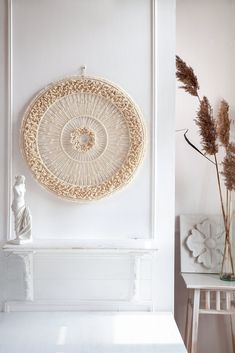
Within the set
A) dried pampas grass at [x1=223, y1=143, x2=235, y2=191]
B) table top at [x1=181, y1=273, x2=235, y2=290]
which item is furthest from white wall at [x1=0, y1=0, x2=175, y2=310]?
dried pampas grass at [x1=223, y1=143, x2=235, y2=191]

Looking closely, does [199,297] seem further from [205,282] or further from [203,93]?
[203,93]

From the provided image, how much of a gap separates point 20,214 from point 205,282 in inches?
47.1

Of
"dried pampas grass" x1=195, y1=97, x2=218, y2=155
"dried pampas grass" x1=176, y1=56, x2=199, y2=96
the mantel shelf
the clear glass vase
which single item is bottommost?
the clear glass vase

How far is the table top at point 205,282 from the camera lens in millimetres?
2604

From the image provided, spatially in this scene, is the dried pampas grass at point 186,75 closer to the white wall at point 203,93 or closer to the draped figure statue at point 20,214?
the white wall at point 203,93

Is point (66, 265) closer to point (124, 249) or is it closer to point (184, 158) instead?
point (124, 249)

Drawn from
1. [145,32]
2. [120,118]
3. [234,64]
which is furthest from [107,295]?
[234,64]

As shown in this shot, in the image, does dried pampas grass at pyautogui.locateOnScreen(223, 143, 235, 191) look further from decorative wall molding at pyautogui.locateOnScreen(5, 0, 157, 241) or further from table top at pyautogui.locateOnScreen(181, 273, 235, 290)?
table top at pyautogui.locateOnScreen(181, 273, 235, 290)

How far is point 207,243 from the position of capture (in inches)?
113

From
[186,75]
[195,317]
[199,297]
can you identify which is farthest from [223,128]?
[195,317]

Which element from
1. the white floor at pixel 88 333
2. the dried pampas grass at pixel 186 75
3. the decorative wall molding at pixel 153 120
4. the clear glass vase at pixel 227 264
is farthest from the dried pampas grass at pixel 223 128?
the white floor at pixel 88 333

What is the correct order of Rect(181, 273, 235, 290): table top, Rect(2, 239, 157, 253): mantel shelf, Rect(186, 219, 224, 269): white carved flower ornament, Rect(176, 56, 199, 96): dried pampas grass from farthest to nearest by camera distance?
Rect(186, 219, 224, 269): white carved flower ornament, Rect(176, 56, 199, 96): dried pampas grass, Rect(181, 273, 235, 290): table top, Rect(2, 239, 157, 253): mantel shelf

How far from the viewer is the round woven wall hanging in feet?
8.19

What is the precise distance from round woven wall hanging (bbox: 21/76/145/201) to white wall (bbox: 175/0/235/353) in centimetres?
69
